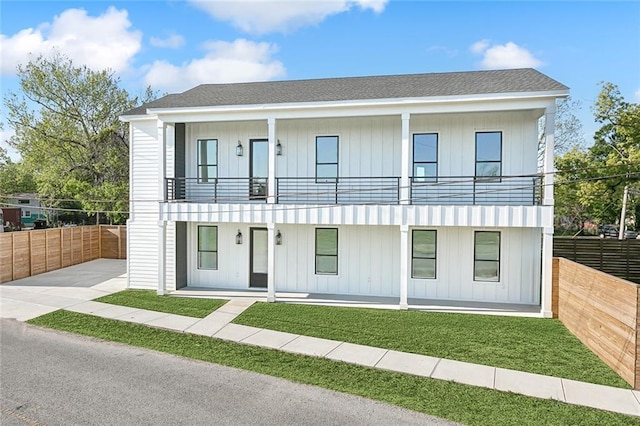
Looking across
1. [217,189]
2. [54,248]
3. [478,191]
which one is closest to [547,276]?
[478,191]

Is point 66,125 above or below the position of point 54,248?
above

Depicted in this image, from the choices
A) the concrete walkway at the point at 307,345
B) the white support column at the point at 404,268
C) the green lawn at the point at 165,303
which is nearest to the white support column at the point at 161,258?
the green lawn at the point at 165,303

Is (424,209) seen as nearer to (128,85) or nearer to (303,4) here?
(303,4)

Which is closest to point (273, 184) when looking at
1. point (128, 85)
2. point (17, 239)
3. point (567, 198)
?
point (17, 239)

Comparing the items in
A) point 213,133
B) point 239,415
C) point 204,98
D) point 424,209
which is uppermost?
point 204,98

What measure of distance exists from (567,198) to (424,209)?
21.8m

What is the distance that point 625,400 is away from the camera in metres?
6.11

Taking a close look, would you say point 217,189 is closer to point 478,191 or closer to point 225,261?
point 225,261

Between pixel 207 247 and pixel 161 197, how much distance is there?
2.46m

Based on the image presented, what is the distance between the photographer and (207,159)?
1439 centimetres

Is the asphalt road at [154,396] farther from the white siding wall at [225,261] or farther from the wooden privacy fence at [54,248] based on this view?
the wooden privacy fence at [54,248]

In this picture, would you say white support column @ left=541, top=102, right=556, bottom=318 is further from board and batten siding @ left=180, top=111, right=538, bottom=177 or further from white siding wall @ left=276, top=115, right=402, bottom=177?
white siding wall @ left=276, top=115, right=402, bottom=177

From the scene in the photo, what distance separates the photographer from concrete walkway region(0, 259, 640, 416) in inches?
250

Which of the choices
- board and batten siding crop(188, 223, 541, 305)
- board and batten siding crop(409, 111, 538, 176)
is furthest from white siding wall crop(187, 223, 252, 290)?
board and batten siding crop(409, 111, 538, 176)
